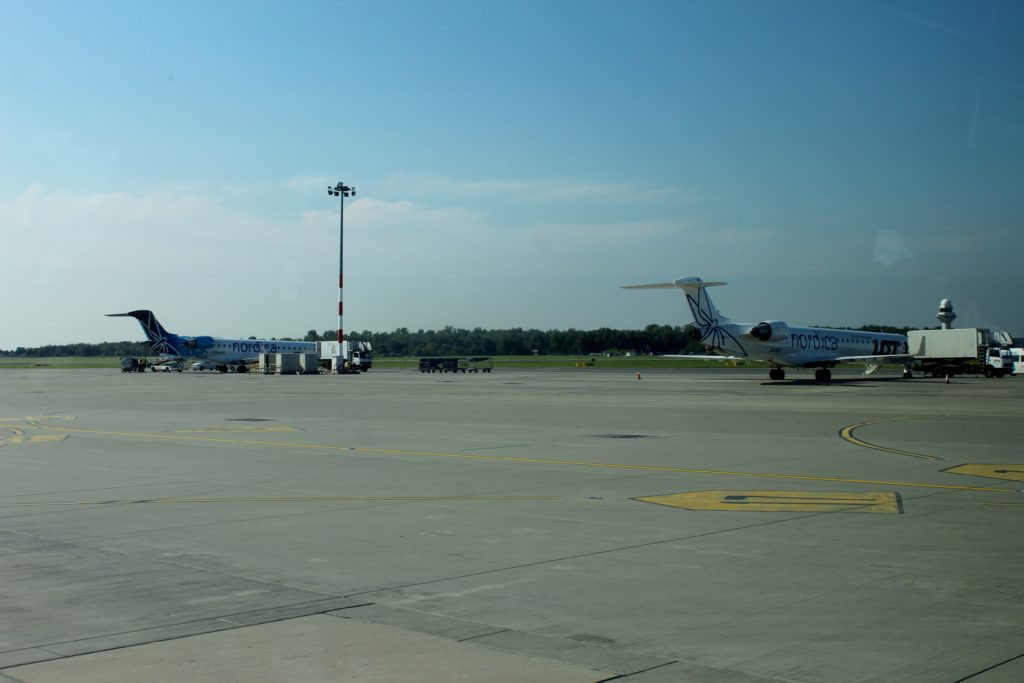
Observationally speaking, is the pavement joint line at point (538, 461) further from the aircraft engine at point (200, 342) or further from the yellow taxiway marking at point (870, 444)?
the aircraft engine at point (200, 342)

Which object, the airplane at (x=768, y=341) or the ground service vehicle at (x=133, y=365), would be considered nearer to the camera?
the airplane at (x=768, y=341)

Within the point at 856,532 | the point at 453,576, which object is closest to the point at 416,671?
the point at 453,576

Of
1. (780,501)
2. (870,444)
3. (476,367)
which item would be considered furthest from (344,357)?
(780,501)

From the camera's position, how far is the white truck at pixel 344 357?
9292 cm

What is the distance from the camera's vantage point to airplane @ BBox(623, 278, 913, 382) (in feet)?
198

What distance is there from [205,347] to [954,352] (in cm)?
7600

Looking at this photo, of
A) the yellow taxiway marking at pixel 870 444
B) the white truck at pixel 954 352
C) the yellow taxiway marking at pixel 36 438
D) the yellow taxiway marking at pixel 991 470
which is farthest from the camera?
the white truck at pixel 954 352

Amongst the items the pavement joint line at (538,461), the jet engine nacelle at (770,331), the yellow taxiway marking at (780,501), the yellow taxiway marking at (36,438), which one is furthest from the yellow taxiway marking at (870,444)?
the jet engine nacelle at (770,331)

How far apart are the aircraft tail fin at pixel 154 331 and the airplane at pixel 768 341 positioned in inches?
2564

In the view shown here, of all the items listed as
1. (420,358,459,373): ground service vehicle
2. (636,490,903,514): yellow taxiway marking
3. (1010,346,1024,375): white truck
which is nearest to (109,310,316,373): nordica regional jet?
(420,358,459,373): ground service vehicle

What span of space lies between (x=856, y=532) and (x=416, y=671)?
646 centimetres

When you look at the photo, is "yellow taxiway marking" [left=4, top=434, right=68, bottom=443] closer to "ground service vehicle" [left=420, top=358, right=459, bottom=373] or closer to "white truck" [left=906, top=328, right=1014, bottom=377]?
"white truck" [left=906, top=328, right=1014, bottom=377]

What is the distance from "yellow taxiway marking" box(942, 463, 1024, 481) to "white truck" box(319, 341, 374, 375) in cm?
7744

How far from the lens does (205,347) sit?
10400cm
